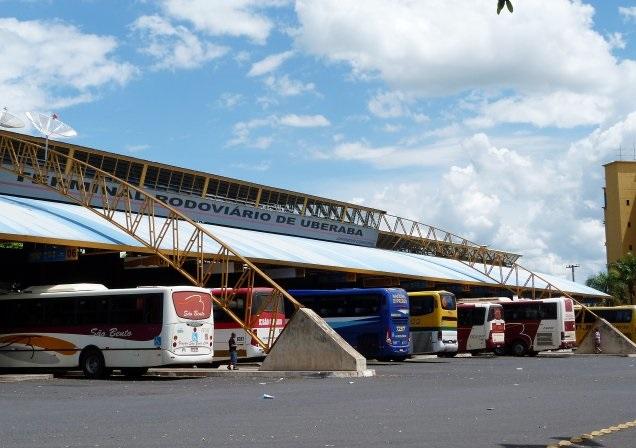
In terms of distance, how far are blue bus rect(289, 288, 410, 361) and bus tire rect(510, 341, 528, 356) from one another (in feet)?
35.4

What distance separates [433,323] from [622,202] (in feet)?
190

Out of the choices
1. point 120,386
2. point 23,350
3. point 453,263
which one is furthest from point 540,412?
point 453,263

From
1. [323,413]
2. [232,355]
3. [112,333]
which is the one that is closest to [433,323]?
[232,355]

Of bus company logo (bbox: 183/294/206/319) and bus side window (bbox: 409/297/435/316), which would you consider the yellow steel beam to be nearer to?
bus company logo (bbox: 183/294/206/319)

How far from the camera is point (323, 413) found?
1298 centimetres

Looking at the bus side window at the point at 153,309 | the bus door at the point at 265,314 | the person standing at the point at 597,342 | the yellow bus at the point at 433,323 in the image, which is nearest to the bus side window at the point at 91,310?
the bus side window at the point at 153,309

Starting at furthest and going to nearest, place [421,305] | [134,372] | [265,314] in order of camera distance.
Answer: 1. [421,305]
2. [265,314]
3. [134,372]

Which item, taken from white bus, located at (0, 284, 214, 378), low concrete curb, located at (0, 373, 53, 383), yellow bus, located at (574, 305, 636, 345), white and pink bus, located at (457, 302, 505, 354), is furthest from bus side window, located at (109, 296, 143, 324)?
yellow bus, located at (574, 305, 636, 345)

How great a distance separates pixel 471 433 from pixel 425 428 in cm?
68

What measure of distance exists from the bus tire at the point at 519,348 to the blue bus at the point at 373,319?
10.8 metres

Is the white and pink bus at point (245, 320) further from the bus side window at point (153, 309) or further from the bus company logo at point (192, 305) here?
the bus side window at point (153, 309)

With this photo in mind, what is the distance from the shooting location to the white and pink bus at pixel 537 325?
39156mm

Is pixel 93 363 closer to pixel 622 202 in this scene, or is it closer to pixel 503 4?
pixel 503 4

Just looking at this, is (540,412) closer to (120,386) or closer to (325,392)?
(325,392)
